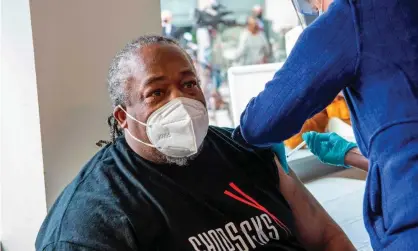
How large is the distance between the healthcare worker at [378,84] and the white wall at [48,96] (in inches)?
27.3

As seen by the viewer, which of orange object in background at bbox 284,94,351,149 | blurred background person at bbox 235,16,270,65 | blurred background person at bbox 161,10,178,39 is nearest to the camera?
blurred background person at bbox 161,10,178,39

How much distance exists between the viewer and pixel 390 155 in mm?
897

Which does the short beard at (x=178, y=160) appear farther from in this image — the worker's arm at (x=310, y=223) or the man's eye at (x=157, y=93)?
the worker's arm at (x=310, y=223)

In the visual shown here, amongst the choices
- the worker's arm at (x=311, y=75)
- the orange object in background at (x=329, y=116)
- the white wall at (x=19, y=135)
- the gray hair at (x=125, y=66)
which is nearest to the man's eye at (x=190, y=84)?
the gray hair at (x=125, y=66)

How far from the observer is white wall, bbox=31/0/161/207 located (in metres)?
1.33

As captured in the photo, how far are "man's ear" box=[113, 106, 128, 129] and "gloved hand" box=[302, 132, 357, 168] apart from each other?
2.30 feet

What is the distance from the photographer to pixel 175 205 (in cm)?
117

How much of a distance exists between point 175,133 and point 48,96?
394mm

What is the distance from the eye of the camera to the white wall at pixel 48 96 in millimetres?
1320

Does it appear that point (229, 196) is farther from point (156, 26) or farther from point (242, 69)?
point (242, 69)

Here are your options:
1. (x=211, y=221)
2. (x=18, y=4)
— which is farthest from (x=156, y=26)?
(x=211, y=221)

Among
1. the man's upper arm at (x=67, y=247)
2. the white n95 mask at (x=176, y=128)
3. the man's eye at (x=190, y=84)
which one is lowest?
the man's upper arm at (x=67, y=247)

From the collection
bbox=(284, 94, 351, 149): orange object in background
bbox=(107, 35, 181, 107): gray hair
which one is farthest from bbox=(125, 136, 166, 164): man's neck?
bbox=(284, 94, 351, 149): orange object in background

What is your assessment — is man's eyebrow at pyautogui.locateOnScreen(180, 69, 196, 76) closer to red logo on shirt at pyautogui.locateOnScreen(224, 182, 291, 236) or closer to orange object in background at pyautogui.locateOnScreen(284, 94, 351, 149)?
red logo on shirt at pyautogui.locateOnScreen(224, 182, 291, 236)
